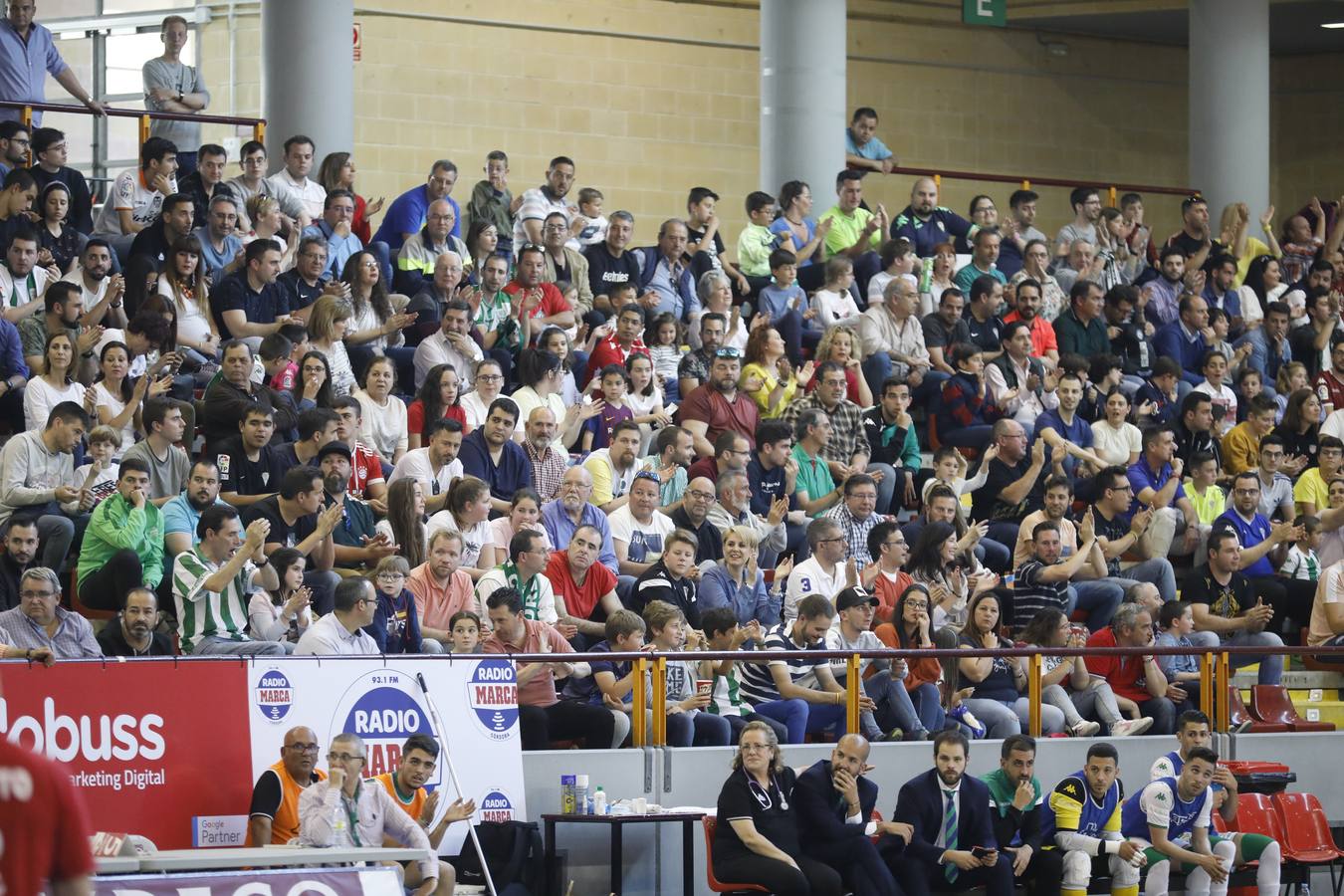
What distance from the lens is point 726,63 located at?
22.1 meters

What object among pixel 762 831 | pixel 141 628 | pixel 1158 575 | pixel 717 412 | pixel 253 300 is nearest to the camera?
pixel 141 628

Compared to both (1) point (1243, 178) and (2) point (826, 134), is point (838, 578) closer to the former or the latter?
(2) point (826, 134)

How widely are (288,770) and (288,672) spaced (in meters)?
0.53

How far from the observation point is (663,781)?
10.8m

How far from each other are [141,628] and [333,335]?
3582mm

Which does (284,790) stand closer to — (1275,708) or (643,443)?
(643,443)

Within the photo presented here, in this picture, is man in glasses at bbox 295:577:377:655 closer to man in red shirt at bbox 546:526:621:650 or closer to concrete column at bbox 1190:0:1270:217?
man in red shirt at bbox 546:526:621:650

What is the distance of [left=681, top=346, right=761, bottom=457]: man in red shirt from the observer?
45.8ft

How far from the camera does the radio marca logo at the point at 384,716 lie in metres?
9.77

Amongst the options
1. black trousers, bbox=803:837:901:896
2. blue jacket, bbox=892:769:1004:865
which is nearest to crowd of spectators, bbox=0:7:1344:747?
blue jacket, bbox=892:769:1004:865

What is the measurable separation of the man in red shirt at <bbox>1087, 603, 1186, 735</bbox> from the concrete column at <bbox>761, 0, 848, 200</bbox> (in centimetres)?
663

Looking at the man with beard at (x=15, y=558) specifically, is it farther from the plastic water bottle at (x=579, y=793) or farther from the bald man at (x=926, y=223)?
the bald man at (x=926, y=223)

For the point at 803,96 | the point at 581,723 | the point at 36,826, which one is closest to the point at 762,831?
the point at 581,723

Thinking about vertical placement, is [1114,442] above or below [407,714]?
above
